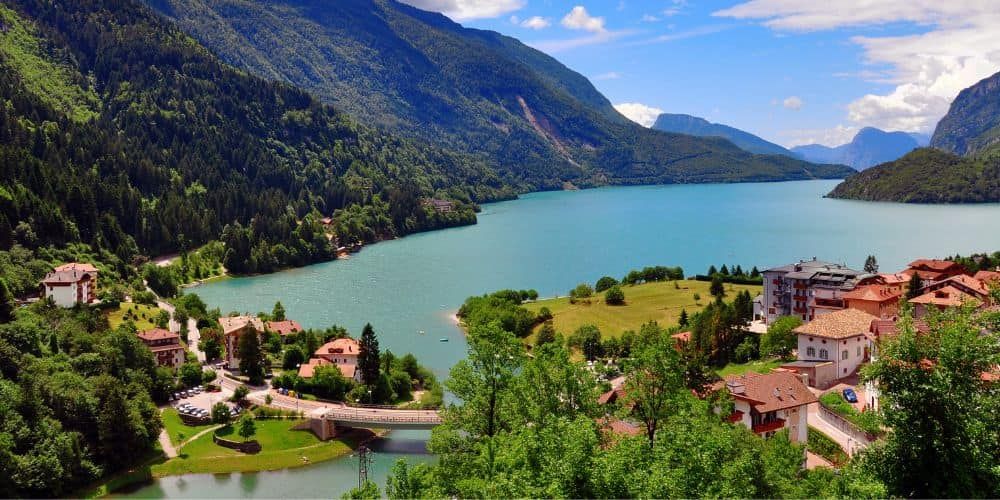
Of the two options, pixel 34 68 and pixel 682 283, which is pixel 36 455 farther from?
pixel 34 68

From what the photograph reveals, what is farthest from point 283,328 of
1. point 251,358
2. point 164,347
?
point 251,358

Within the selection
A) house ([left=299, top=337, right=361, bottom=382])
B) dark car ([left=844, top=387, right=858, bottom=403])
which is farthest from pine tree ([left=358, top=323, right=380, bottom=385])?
dark car ([left=844, top=387, right=858, bottom=403])

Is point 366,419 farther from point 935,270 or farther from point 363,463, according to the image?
point 935,270

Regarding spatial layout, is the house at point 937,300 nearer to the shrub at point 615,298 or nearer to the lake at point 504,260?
the shrub at point 615,298

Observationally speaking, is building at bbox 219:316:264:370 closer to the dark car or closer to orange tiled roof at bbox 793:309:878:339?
orange tiled roof at bbox 793:309:878:339

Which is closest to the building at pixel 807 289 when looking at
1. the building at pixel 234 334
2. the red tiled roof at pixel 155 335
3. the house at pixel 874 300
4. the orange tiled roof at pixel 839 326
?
the house at pixel 874 300

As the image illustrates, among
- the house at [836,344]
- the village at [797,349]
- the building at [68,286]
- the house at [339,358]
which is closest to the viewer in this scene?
the village at [797,349]

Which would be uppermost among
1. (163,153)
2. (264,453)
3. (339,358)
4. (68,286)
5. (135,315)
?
(163,153)
